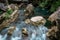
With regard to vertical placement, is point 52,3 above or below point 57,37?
above

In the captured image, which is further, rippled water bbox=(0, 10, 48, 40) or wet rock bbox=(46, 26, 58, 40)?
rippled water bbox=(0, 10, 48, 40)

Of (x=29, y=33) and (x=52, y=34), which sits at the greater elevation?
(x=29, y=33)

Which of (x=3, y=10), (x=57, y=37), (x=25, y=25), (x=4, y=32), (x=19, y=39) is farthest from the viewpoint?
(x=3, y=10)

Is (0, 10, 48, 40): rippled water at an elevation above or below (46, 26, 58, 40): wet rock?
above

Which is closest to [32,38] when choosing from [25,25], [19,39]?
[19,39]

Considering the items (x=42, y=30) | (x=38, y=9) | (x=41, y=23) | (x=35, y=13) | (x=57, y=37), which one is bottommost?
(x=57, y=37)

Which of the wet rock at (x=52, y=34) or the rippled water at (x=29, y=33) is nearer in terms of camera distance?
the wet rock at (x=52, y=34)

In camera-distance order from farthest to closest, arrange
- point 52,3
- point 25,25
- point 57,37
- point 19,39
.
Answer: point 52,3
point 25,25
point 19,39
point 57,37

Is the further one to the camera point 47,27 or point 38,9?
point 38,9

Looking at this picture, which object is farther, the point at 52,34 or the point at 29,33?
the point at 29,33

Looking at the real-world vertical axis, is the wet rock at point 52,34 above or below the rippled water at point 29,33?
below

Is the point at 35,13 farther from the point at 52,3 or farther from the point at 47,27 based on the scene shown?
the point at 47,27

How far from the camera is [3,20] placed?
10.7 meters

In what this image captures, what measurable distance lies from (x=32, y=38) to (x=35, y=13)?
3.76 m
